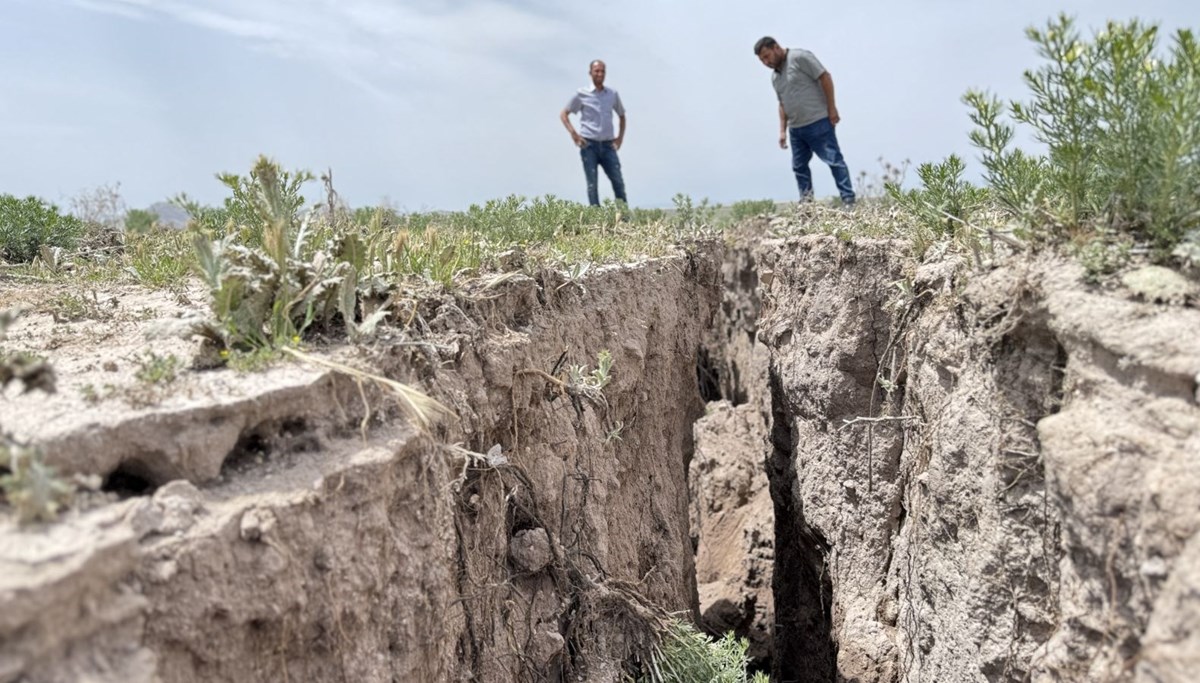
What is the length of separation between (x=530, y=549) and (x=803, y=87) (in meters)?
5.36

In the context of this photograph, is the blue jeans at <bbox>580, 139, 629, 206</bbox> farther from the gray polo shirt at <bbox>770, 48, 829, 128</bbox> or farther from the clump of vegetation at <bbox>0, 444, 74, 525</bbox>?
the clump of vegetation at <bbox>0, 444, 74, 525</bbox>

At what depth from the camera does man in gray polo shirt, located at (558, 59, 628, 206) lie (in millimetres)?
8445

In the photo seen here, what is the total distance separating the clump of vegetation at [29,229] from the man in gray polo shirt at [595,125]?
4.68m

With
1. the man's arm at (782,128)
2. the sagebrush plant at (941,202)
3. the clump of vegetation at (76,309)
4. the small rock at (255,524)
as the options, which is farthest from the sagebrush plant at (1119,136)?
the man's arm at (782,128)

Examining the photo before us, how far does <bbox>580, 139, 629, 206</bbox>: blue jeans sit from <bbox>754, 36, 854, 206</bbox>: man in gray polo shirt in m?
1.88

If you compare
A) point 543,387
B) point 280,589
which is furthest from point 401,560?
point 543,387

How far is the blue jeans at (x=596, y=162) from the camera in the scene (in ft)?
28.4

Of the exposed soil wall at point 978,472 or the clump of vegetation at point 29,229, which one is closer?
the exposed soil wall at point 978,472

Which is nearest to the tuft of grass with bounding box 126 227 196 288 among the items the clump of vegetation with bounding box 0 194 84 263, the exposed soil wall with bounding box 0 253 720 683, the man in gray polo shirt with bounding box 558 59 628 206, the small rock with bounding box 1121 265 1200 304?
the clump of vegetation with bounding box 0 194 84 263

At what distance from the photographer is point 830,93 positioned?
7.27 metres

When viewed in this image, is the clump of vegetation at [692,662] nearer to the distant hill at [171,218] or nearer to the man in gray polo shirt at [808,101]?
the distant hill at [171,218]

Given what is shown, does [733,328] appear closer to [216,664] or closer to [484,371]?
[484,371]

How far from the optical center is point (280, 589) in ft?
7.12

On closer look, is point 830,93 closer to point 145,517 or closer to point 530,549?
point 530,549
